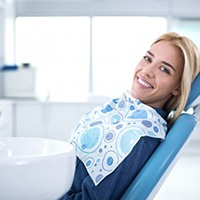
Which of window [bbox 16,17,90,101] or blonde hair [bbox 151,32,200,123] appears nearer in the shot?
blonde hair [bbox 151,32,200,123]

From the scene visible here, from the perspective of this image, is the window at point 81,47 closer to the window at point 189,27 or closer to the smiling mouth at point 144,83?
the window at point 189,27

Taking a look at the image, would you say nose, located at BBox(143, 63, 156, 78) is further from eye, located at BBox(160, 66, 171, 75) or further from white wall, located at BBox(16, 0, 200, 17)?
white wall, located at BBox(16, 0, 200, 17)

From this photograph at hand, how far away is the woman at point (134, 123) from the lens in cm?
95

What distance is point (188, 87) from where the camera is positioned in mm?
1062

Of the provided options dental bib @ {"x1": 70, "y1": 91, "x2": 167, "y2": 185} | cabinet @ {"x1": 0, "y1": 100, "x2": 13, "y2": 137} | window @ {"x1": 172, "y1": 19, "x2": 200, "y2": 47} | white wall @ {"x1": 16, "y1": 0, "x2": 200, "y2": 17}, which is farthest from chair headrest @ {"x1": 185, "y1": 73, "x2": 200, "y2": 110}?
window @ {"x1": 172, "y1": 19, "x2": 200, "y2": 47}

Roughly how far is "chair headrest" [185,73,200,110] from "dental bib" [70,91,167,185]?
12 centimetres

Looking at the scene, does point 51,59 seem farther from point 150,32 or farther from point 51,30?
point 150,32

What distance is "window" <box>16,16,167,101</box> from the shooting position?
4406 millimetres

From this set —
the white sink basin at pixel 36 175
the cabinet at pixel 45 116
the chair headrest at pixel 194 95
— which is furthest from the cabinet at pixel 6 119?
the white sink basin at pixel 36 175

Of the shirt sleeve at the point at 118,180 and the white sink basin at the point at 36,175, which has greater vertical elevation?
the white sink basin at the point at 36,175

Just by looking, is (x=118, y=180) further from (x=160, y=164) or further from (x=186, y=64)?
(x=186, y=64)

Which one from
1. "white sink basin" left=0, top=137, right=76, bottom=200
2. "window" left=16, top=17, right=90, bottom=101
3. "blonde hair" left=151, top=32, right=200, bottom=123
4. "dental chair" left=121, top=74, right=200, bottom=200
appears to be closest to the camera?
"white sink basin" left=0, top=137, right=76, bottom=200

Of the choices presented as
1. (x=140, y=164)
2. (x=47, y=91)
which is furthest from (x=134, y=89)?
(x=47, y=91)

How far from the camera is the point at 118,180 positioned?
3.13 feet
